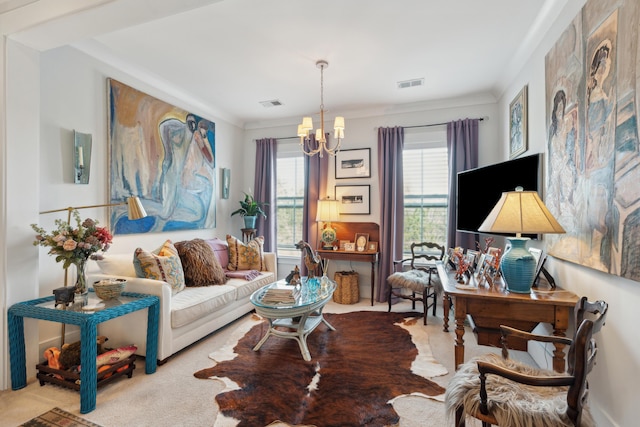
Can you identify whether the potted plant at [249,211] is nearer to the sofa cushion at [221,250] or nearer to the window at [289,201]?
the window at [289,201]

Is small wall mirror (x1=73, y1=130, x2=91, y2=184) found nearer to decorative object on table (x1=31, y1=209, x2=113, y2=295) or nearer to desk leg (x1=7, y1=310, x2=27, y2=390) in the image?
decorative object on table (x1=31, y1=209, x2=113, y2=295)

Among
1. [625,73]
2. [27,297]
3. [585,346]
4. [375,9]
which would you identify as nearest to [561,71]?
[625,73]

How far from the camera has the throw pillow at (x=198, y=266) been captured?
3393 mm

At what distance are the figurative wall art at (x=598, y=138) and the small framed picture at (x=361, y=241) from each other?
249 centimetres

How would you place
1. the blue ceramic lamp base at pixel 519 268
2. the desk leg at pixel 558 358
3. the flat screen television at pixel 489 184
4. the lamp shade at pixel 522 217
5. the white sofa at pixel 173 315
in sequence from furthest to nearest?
1. the flat screen television at pixel 489 184
2. the white sofa at pixel 173 315
3. the blue ceramic lamp base at pixel 519 268
4. the lamp shade at pixel 522 217
5. the desk leg at pixel 558 358

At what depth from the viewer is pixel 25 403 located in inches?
80.6

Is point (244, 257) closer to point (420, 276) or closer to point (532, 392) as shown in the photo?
point (420, 276)

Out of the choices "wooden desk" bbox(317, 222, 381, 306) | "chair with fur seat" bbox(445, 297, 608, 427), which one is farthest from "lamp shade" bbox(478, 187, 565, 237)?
"wooden desk" bbox(317, 222, 381, 306)

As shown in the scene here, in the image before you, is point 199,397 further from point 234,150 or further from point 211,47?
point 234,150

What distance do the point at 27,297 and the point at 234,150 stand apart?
11.3 feet

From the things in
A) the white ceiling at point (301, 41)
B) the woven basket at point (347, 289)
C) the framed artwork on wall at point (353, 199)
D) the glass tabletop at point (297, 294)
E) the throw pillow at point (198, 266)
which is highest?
the white ceiling at point (301, 41)

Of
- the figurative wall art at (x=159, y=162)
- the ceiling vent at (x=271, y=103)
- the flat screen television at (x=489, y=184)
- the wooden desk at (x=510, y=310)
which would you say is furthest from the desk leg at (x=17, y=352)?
the flat screen television at (x=489, y=184)

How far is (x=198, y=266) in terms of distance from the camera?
3.43 metres

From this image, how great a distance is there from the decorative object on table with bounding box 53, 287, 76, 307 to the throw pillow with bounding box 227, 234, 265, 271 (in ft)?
6.49
